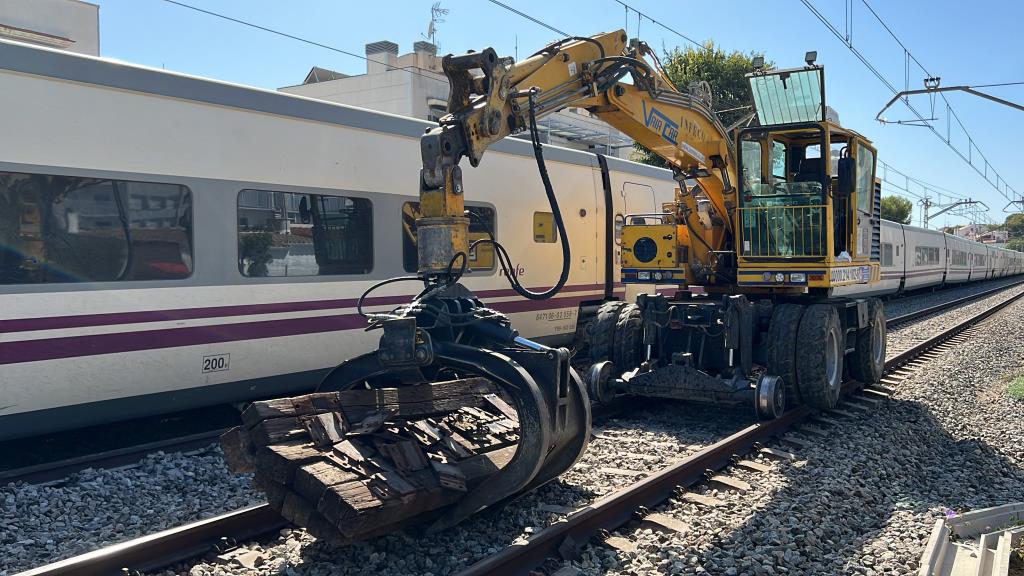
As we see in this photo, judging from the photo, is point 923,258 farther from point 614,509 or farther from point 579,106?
point 614,509

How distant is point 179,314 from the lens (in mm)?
6777

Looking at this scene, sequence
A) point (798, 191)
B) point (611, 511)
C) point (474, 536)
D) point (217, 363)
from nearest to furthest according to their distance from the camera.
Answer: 1. point (474, 536)
2. point (611, 511)
3. point (217, 363)
4. point (798, 191)

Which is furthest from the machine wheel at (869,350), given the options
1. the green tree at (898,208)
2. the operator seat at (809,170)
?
the green tree at (898,208)

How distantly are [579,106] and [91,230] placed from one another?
456cm

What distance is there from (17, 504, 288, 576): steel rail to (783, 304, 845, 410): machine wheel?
5490 mm

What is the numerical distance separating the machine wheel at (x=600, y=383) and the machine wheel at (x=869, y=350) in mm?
3698

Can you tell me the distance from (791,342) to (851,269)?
1.61 m

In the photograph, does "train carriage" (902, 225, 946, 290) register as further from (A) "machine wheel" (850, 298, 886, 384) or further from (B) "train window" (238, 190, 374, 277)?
(B) "train window" (238, 190, 374, 277)

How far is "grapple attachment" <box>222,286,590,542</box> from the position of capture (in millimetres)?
4020

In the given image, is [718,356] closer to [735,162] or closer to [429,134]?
[735,162]

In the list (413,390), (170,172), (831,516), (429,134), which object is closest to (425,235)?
(429,134)

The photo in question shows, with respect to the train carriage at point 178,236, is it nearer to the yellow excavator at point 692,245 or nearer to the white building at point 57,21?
the yellow excavator at point 692,245

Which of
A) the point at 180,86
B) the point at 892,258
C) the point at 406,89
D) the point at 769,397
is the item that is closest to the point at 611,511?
the point at 769,397

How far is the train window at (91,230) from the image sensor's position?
233 inches
